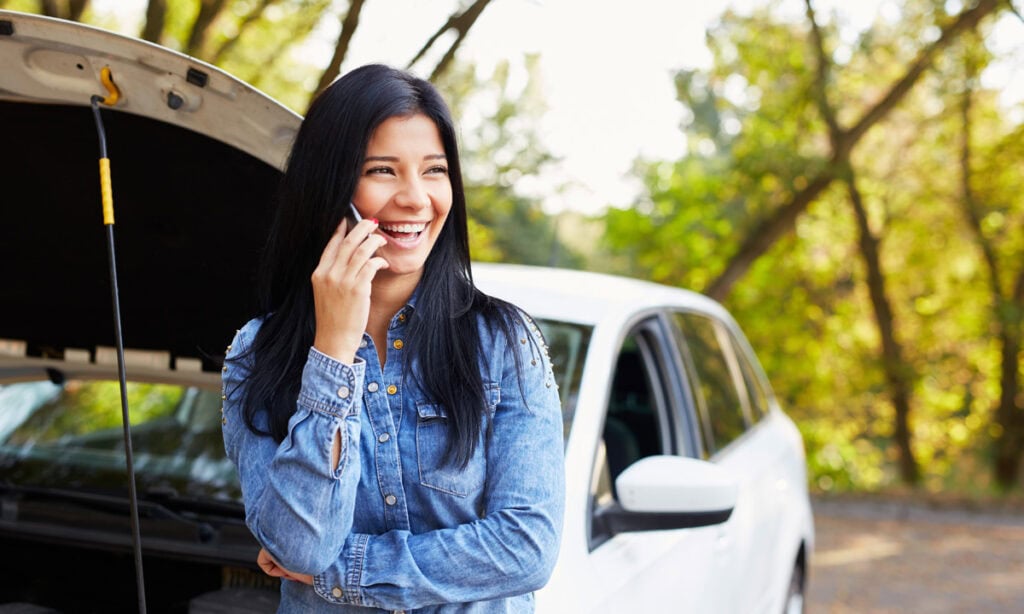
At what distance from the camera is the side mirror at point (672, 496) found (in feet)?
8.25

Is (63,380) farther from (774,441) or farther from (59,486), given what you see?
(774,441)

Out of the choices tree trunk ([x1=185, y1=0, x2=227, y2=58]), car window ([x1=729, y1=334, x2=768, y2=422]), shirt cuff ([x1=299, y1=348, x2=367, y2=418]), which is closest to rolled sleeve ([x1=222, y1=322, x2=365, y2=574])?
shirt cuff ([x1=299, y1=348, x2=367, y2=418])

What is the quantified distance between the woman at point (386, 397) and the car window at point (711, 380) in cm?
202

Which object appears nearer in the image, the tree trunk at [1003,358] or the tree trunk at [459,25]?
the tree trunk at [459,25]

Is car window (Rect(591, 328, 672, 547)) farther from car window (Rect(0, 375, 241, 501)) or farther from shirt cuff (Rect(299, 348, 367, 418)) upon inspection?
shirt cuff (Rect(299, 348, 367, 418))

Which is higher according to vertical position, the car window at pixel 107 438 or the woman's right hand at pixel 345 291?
the woman's right hand at pixel 345 291

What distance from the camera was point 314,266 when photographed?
179cm

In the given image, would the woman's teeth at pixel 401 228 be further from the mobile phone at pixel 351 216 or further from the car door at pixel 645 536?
the car door at pixel 645 536

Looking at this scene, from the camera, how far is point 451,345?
174 centimetres

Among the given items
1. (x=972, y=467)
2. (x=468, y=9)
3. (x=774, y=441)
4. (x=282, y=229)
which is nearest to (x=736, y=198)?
(x=468, y=9)

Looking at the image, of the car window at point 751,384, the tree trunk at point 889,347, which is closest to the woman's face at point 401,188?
the car window at point 751,384

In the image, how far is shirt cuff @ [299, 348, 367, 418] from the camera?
154 centimetres

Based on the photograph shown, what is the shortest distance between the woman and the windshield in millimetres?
973

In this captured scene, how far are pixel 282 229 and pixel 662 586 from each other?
158cm
